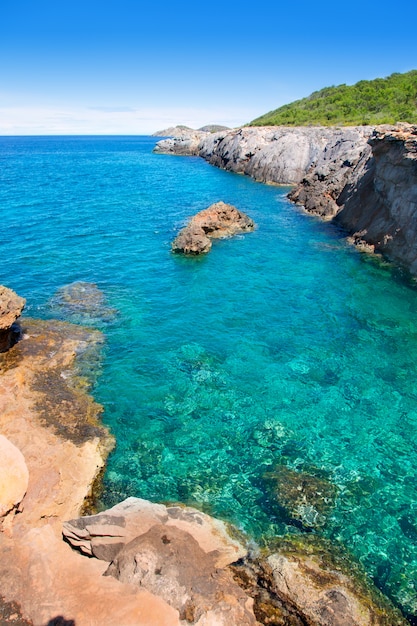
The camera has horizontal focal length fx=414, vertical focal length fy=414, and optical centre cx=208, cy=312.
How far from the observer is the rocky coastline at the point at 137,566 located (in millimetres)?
10570

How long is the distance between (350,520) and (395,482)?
272 cm

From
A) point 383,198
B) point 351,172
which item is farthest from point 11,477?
point 351,172

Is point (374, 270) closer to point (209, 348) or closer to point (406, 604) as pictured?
point (209, 348)

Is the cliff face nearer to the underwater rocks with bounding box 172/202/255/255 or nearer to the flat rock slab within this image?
the underwater rocks with bounding box 172/202/255/255

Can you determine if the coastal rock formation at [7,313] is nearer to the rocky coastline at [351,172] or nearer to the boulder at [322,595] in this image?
the boulder at [322,595]

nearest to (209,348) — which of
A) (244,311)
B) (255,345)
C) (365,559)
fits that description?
(255,345)

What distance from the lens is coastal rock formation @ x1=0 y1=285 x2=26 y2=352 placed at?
21.0 metres

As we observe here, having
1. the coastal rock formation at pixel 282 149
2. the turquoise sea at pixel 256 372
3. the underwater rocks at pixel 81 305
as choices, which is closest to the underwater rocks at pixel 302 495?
the turquoise sea at pixel 256 372

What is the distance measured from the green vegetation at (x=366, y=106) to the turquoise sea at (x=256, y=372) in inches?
1502

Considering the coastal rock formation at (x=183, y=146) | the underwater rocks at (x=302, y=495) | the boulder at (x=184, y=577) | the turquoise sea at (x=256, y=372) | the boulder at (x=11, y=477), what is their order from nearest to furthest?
the boulder at (x=184, y=577) < the boulder at (x=11, y=477) < the underwater rocks at (x=302, y=495) < the turquoise sea at (x=256, y=372) < the coastal rock formation at (x=183, y=146)

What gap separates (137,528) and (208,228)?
3415 cm

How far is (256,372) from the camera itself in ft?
70.3

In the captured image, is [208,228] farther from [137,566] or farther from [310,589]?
[310,589]

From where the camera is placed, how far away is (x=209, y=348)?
23.5m
